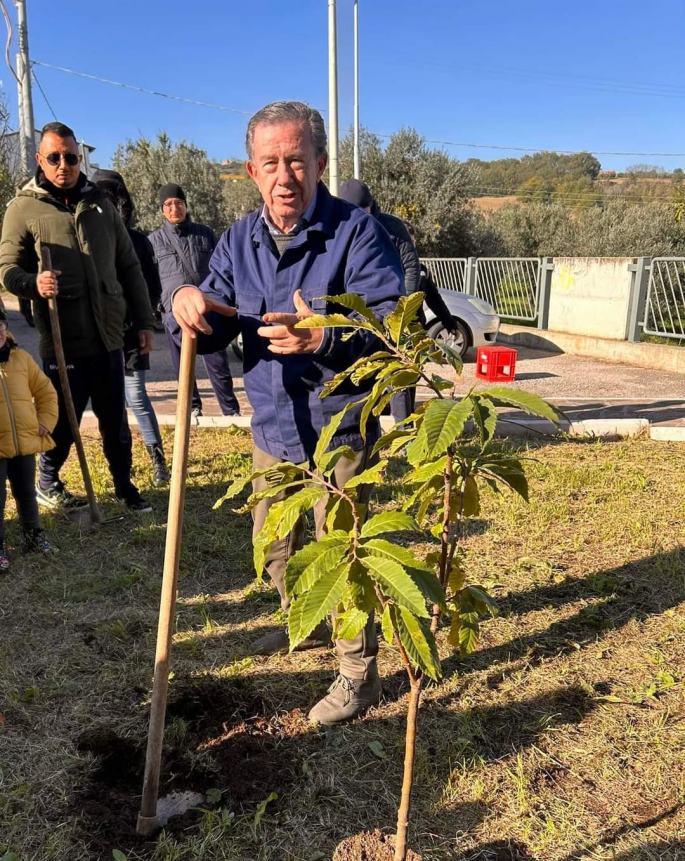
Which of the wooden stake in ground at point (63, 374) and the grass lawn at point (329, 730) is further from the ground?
the wooden stake in ground at point (63, 374)

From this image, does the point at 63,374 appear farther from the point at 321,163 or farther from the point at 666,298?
the point at 666,298

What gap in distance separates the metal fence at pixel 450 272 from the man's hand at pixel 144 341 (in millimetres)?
11069

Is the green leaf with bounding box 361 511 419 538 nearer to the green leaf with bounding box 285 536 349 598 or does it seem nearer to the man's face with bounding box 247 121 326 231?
the green leaf with bounding box 285 536 349 598

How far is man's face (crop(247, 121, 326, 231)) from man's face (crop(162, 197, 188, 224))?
354 cm

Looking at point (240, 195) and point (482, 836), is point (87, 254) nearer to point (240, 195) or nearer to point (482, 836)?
point (482, 836)

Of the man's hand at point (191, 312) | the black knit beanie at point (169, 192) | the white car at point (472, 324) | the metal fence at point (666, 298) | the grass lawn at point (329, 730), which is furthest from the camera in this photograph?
the metal fence at point (666, 298)

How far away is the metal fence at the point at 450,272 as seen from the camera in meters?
14.9

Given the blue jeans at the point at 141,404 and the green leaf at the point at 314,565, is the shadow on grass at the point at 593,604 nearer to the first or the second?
the green leaf at the point at 314,565

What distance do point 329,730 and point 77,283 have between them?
2.86m

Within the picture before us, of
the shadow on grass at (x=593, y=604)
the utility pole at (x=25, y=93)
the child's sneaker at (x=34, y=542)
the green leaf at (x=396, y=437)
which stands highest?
the utility pole at (x=25, y=93)

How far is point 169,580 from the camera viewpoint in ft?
5.78

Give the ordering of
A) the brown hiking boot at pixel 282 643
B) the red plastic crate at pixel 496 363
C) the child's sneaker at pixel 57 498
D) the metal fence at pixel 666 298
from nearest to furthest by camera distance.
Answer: the brown hiking boot at pixel 282 643 → the child's sneaker at pixel 57 498 → the red plastic crate at pixel 496 363 → the metal fence at pixel 666 298

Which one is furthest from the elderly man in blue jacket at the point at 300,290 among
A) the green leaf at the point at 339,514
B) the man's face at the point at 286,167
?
the green leaf at the point at 339,514

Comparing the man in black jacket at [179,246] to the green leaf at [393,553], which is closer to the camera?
the green leaf at [393,553]
